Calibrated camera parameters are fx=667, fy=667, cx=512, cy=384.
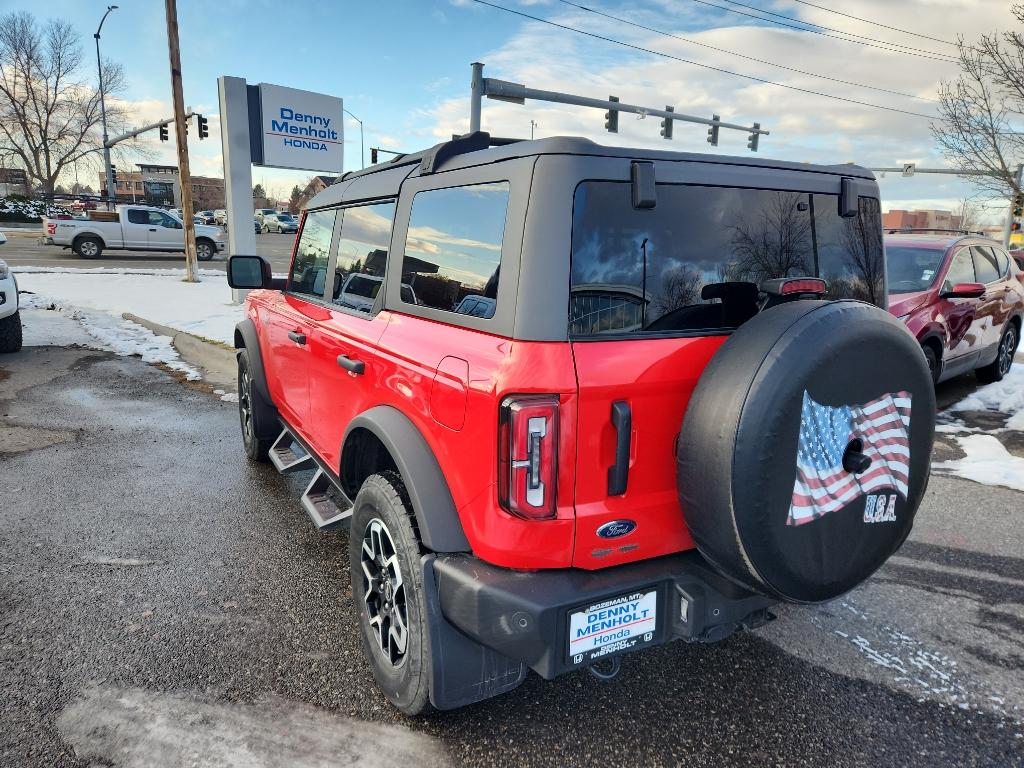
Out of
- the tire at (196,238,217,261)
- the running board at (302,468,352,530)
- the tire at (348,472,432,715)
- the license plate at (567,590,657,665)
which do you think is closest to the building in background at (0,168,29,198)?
the tire at (196,238,217,261)

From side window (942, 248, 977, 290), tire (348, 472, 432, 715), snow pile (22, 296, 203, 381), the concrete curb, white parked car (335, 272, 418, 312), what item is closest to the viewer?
tire (348, 472, 432, 715)

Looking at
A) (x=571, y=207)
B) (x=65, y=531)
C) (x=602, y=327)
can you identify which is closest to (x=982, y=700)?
(x=602, y=327)

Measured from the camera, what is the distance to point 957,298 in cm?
654

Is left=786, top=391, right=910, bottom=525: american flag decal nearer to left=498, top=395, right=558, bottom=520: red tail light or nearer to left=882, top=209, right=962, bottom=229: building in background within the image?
left=498, top=395, right=558, bottom=520: red tail light

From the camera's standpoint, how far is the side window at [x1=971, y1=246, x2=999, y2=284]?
719cm

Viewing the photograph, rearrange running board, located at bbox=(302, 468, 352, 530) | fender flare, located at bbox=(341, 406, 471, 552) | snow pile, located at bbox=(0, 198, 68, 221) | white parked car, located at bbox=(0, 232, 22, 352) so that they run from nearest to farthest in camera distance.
Answer: fender flare, located at bbox=(341, 406, 471, 552) < running board, located at bbox=(302, 468, 352, 530) < white parked car, located at bbox=(0, 232, 22, 352) < snow pile, located at bbox=(0, 198, 68, 221)

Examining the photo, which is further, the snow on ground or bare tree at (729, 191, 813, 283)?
the snow on ground

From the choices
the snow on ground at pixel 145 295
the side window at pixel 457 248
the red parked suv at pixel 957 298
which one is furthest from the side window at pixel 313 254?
the snow on ground at pixel 145 295

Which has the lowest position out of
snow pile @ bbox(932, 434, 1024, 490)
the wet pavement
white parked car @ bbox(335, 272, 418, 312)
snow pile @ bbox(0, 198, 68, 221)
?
the wet pavement

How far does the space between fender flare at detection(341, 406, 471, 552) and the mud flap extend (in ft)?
0.31

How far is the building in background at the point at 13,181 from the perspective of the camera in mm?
60281

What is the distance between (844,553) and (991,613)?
1735mm

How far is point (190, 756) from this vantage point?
7.07 ft

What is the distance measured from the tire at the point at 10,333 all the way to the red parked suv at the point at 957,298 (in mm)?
9859
